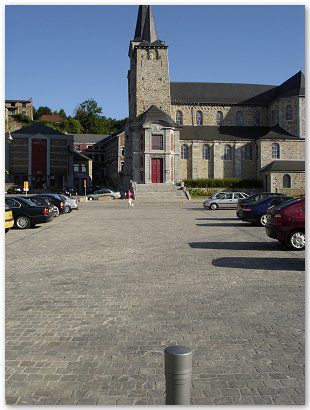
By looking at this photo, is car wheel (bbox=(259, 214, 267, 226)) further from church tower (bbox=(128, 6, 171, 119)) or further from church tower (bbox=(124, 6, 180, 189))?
church tower (bbox=(128, 6, 171, 119))

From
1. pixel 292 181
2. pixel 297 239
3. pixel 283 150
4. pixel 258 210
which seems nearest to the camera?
pixel 297 239

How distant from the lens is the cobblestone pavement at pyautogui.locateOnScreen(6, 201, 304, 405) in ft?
13.7

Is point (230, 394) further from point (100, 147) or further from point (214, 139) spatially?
point (100, 147)

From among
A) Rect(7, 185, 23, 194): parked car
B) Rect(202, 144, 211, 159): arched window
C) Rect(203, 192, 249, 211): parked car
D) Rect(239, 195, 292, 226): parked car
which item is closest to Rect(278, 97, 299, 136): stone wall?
Rect(202, 144, 211, 159): arched window

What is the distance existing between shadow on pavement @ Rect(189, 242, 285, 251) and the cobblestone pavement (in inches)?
29.2

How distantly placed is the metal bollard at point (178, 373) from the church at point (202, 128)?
52349mm

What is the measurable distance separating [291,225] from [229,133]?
175ft

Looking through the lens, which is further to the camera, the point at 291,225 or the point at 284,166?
the point at 284,166

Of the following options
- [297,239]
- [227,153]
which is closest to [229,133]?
[227,153]

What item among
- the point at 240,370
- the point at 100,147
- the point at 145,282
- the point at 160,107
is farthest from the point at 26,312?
the point at 100,147

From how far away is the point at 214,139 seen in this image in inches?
2416

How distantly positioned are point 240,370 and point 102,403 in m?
1.55

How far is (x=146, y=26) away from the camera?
6044 centimetres

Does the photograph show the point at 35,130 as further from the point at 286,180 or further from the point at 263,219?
the point at 263,219
